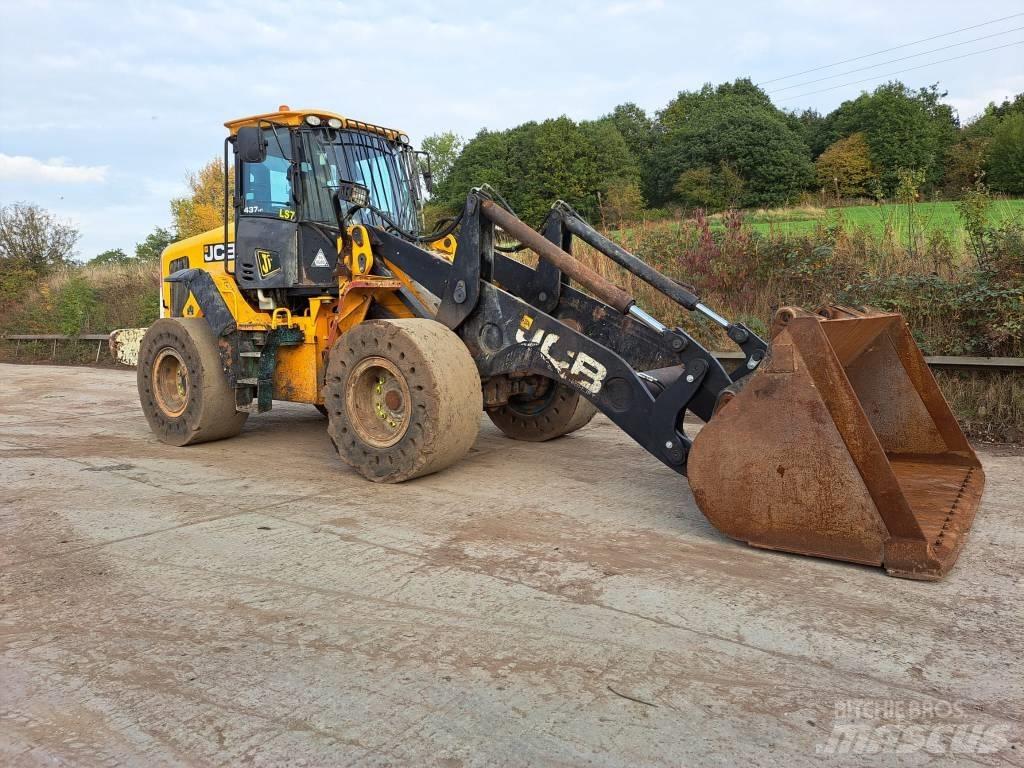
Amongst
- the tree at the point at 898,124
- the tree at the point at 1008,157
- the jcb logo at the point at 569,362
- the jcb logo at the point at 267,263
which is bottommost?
the jcb logo at the point at 569,362

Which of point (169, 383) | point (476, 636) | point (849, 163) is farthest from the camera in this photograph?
point (849, 163)

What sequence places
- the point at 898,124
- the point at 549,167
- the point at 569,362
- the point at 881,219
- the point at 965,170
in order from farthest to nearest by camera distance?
the point at 898,124, the point at 549,167, the point at 965,170, the point at 881,219, the point at 569,362

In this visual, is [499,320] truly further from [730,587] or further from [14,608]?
[14,608]

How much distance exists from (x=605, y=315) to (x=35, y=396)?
31.9ft

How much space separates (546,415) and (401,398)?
6.56 ft

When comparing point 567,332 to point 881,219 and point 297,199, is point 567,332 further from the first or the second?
point 881,219

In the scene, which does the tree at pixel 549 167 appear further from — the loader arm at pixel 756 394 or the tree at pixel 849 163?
the loader arm at pixel 756 394

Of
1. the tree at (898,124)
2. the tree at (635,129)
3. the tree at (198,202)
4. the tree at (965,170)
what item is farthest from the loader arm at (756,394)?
the tree at (635,129)

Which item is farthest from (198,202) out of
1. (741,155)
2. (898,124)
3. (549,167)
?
(898,124)

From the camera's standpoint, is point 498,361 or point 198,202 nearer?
point 498,361

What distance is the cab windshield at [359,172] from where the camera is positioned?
696cm

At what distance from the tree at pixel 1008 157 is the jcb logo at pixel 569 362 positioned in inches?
1280

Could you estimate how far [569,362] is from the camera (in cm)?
541

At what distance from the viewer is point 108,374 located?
1574cm
